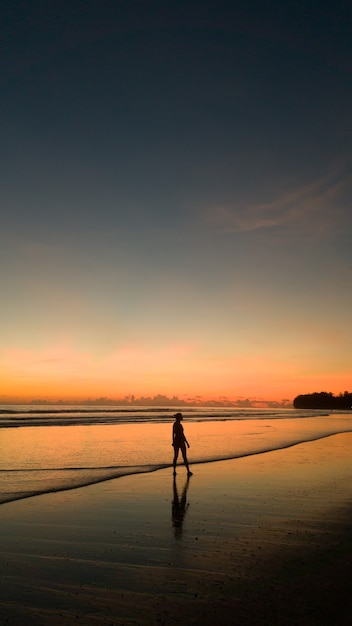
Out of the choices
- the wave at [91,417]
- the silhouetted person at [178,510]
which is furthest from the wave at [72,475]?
the wave at [91,417]

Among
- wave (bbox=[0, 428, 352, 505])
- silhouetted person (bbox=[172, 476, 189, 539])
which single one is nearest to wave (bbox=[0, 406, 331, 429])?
wave (bbox=[0, 428, 352, 505])

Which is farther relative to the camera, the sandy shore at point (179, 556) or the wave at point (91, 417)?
the wave at point (91, 417)

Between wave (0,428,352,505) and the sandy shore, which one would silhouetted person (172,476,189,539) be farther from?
wave (0,428,352,505)

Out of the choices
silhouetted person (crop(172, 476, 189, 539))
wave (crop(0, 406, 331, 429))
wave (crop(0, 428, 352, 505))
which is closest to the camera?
silhouetted person (crop(172, 476, 189, 539))

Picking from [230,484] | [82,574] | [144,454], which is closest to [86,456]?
[144,454]

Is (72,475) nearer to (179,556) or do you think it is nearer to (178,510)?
(178,510)

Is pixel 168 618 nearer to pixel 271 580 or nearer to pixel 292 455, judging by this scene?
pixel 271 580

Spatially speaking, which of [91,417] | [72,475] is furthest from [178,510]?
[91,417]

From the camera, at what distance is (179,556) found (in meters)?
8.80

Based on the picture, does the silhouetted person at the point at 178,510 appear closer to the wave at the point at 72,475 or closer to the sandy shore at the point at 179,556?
the sandy shore at the point at 179,556

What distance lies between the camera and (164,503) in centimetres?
1377

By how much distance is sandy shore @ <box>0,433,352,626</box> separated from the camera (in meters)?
6.42

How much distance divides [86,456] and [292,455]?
11.8m

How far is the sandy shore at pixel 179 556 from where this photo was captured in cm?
642
